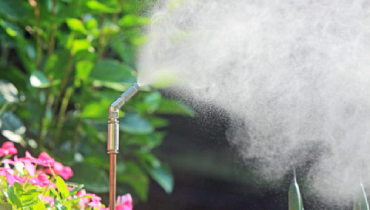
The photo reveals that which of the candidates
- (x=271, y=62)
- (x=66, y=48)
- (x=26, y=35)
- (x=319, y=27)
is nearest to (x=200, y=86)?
(x=271, y=62)

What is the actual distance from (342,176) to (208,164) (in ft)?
5.85

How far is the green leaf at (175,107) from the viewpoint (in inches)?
75.6

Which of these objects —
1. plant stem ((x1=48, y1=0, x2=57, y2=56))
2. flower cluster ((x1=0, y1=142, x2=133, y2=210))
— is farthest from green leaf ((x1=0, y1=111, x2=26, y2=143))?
flower cluster ((x1=0, y1=142, x2=133, y2=210))

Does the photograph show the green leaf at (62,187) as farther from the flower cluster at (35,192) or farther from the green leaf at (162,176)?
the green leaf at (162,176)

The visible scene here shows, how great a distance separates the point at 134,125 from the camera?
6.08 feet

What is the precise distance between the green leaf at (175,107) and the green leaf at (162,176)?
247mm

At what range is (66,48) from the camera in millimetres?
1755

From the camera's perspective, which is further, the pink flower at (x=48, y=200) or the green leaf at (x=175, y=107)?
the green leaf at (x=175, y=107)

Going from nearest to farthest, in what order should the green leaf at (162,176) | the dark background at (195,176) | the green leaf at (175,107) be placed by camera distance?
1. the green leaf at (175,107)
2. the green leaf at (162,176)
3. the dark background at (195,176)

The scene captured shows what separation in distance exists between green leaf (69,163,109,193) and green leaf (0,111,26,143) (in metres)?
0.21

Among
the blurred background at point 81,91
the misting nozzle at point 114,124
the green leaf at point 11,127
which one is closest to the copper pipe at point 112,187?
the misting nozzle at point 114,124

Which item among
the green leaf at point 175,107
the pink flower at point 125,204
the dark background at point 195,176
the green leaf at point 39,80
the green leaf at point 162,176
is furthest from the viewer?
the dark background at point 195,176

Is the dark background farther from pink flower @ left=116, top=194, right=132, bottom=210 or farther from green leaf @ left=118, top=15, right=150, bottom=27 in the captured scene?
pink flower @ left=116, top=194, right=132, bottom=210

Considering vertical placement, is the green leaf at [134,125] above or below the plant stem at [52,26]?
below
